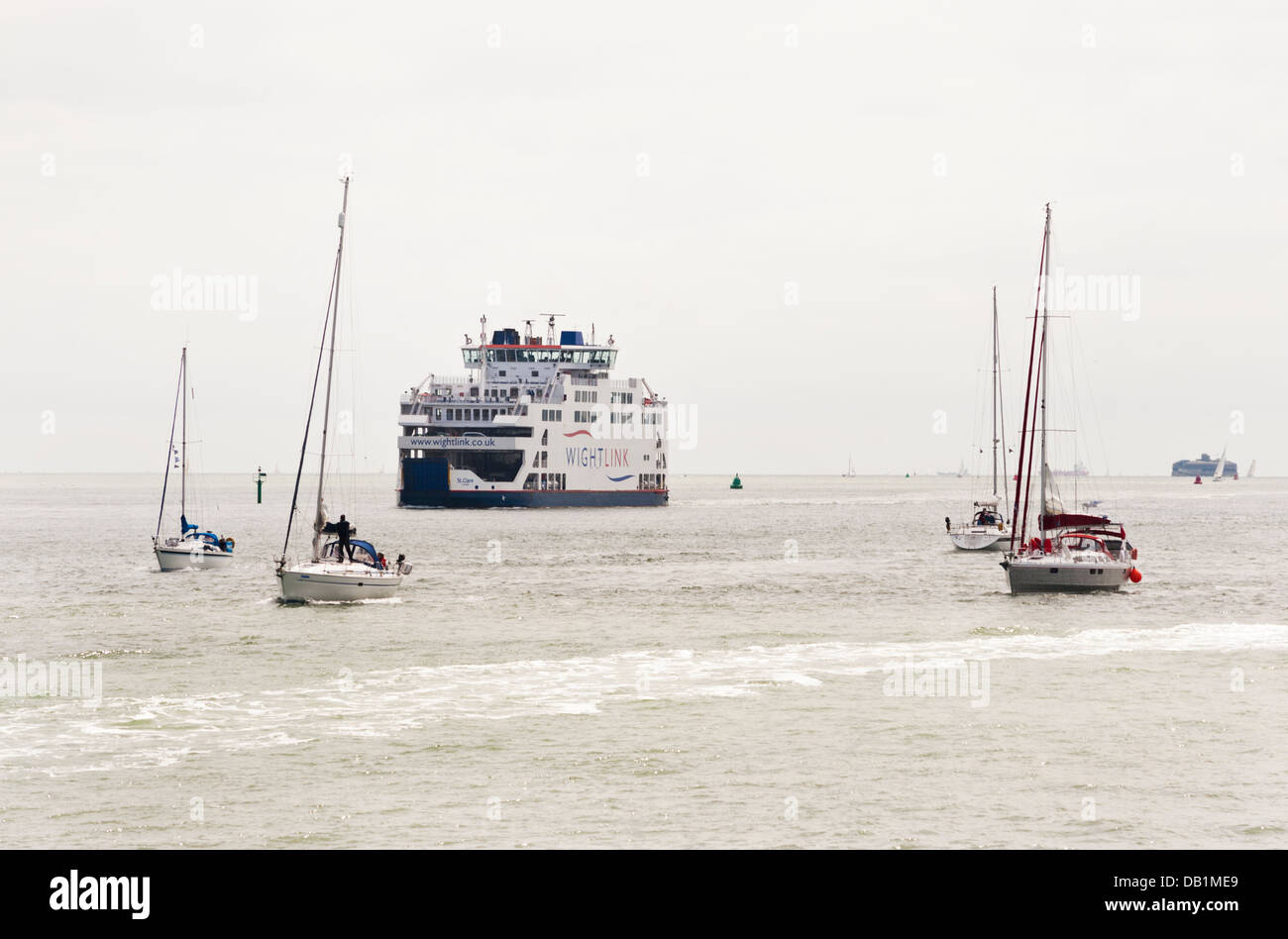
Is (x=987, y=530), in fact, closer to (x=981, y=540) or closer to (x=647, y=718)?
(x=981, y=540)

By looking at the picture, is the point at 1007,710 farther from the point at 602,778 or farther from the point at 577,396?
the point at 577,396

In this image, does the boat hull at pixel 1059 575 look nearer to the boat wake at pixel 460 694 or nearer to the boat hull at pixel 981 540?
the boat wake at pixel 460 694

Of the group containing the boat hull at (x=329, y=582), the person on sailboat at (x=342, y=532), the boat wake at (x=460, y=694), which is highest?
the person on sailboat at (x=342, y=532)

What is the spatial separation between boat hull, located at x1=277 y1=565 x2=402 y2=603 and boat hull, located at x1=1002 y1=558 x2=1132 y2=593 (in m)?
23.6

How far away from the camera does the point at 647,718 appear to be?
25359mm

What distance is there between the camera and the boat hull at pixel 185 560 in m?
61.4

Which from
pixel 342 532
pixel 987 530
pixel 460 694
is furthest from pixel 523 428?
pixel 460 694

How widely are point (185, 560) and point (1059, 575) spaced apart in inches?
1553

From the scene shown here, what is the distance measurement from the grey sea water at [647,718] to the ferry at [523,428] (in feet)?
216

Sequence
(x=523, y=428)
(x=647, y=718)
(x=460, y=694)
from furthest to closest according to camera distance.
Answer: (x=523, y=428) < (x=460, y=694) < (x=647, y=718)

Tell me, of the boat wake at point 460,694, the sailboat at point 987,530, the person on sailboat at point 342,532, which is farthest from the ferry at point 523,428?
the boat wake at point 460,694

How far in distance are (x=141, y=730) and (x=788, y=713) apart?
1236 cm

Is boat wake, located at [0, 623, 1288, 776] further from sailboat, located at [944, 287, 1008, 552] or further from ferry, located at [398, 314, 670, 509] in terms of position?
ferry, located at [398, 314, 670, 509]
